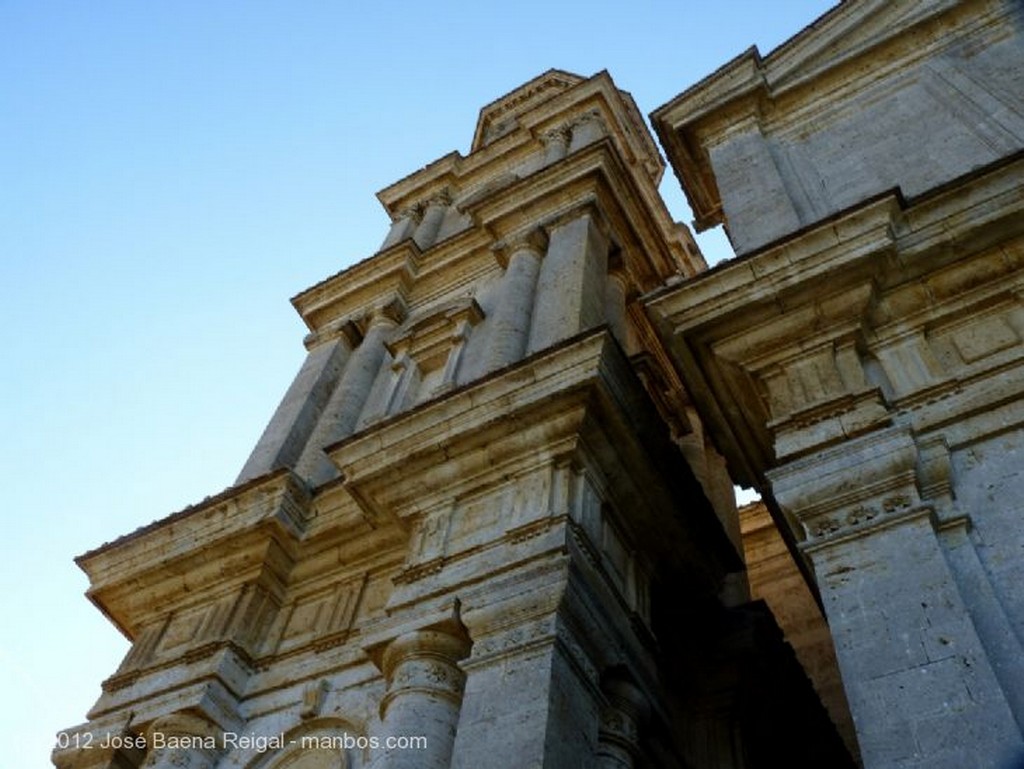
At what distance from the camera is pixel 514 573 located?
8359mm

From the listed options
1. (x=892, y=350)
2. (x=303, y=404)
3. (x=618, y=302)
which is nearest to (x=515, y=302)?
(x=618, y=302)

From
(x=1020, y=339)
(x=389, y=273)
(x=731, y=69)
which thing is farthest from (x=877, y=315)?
(x=389, y=273)

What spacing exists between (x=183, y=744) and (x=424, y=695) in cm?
334

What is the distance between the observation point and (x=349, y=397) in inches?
616

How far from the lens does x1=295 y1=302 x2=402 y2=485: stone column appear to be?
14.1 meters

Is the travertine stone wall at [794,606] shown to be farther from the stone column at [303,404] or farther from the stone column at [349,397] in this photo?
the stone column at [303,404]

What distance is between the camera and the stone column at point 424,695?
7.68 meters

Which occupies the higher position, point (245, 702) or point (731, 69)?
point (731, 69)

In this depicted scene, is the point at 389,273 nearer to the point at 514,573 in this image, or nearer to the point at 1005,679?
the point at 514,573

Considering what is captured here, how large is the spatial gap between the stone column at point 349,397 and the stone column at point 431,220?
2.76m

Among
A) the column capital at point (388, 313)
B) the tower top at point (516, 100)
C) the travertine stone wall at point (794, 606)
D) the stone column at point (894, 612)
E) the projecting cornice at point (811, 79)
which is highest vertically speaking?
the tower top at point (516, 100)

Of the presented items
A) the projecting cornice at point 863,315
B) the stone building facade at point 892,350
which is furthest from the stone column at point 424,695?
the projecting cornice at point 863,315

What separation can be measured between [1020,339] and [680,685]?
520 centimetres

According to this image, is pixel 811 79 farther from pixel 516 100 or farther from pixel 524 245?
pixel 516 100
